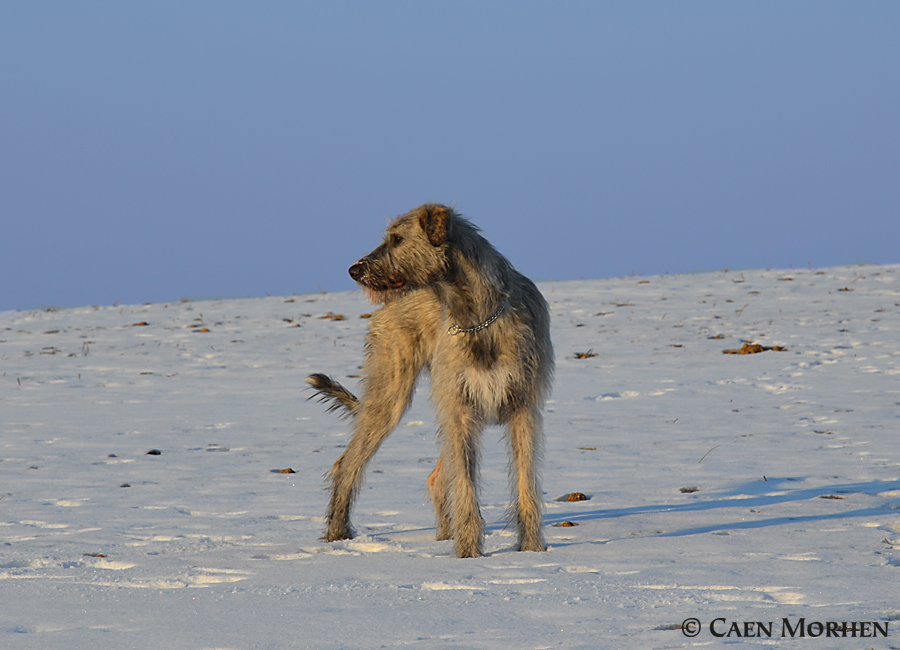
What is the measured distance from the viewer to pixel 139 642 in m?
3.79

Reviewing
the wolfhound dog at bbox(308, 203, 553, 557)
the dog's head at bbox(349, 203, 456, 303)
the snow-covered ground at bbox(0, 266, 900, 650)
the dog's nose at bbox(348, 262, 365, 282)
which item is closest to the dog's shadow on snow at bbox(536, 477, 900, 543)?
the snow-covered ground at bbox(0, 266, 900, 650)

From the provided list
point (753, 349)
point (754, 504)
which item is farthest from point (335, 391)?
point (753, 349)

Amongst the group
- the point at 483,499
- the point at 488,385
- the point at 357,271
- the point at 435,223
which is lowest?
the point at 483,499

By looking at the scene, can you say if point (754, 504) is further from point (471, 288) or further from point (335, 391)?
point (335, 391)

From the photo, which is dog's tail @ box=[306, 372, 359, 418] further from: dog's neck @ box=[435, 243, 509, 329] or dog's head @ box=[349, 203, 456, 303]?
dog's neck @ box=[435, 243, 509, 329]

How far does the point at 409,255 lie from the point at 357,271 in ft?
1.29

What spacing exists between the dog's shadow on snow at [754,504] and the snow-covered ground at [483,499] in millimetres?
33

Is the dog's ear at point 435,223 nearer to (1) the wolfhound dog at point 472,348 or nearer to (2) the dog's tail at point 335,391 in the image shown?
(1) the wolfhound dog at point 472,348

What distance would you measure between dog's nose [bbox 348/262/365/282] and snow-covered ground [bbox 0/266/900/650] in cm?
183

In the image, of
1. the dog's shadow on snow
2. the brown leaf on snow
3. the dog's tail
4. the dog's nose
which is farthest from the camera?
the brown leaf on snow

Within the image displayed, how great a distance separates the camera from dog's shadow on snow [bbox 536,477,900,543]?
21.1 ft

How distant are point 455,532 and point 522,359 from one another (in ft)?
3.93

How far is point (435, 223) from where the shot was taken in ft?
19.6

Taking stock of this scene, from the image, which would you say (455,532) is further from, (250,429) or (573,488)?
(250,429)
